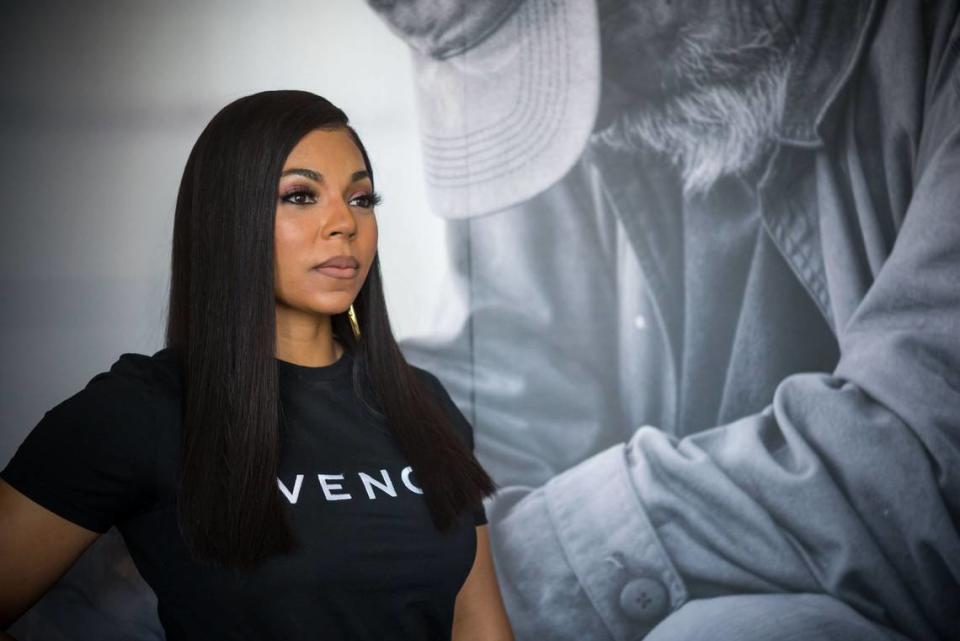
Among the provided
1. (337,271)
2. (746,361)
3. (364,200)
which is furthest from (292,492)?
(746,361)

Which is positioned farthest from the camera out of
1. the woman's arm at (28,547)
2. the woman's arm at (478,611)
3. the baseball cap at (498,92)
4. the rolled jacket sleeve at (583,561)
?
the baseball cap at (498,92)

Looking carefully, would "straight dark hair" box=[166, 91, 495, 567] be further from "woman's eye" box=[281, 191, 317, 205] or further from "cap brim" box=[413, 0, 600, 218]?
"cap brim" box=[413, 0, 600, 218]

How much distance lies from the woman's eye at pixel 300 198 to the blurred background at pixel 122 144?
0.88 m

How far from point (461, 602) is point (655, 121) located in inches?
53.5

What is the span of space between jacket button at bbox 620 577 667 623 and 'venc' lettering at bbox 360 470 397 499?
1.03 metres

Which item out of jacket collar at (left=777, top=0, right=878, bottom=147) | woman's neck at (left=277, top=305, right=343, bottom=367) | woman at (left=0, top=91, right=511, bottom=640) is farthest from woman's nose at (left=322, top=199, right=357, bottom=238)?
jacket collar at (left=777, top=0, right=878, bottom=147)

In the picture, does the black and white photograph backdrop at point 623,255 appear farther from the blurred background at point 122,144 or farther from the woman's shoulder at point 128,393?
the woman's shoulder at point 128,393

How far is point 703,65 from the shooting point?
2297mm

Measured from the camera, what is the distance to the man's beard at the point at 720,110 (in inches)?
90.2

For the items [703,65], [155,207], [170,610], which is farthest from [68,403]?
[703,65]

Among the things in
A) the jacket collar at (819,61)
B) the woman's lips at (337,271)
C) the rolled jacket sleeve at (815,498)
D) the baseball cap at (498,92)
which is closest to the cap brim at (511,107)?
the baseball cap at (498,92)

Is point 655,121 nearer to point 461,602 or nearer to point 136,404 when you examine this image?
point 461,602

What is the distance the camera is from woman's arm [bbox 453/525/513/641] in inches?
55.8

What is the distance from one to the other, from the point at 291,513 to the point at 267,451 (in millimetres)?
87
